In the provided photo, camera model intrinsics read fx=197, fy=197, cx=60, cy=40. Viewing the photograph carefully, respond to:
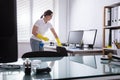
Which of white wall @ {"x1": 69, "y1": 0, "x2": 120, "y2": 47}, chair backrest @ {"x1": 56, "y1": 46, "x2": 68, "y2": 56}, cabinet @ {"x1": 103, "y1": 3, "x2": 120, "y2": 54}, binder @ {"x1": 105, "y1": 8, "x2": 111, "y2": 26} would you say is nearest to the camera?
chair backrest @ {"x1": 56, "y1": 46, "x2": 68, "y2": 56}

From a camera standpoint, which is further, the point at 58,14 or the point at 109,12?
the point at 58,14

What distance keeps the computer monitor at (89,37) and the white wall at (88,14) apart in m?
0.21

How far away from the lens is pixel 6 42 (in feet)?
3.52

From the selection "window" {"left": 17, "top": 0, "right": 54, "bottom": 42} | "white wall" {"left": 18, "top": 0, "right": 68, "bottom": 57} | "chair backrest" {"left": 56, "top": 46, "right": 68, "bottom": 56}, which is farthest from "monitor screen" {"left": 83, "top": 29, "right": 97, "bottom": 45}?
"window" {"left": 17, "top": 0, "right": 54, "bottom": 42}

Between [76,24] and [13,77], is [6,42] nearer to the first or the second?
[13,77]

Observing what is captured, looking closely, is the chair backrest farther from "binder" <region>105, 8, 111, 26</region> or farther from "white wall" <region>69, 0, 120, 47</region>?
"white wall" <region>69, 0, 120, 47</region>

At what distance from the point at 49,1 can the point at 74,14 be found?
0.89 meters

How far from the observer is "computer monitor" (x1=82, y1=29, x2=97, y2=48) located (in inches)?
144

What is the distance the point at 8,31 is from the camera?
1.06 metres

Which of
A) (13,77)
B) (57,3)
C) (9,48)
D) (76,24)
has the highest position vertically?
(57,3)

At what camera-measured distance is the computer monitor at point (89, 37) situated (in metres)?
3.66

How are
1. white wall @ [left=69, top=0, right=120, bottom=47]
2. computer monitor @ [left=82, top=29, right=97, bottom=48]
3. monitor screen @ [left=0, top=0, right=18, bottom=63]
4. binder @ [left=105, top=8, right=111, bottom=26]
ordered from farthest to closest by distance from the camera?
white wall @ [left=69, top=0, right=120, bottom=47], computer monitor @ [left=82, top=29, right=97, bottom=48], binder @ [left=105, top=8, right=111, bottom=26], monitor screen @ [left=0, top=0, right=18, bottom=63]

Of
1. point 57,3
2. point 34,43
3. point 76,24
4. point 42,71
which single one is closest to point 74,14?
point 76,24

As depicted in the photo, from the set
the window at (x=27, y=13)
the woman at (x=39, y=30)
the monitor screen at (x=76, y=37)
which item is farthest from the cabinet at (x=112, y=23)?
the window at (x=27, y=13)
